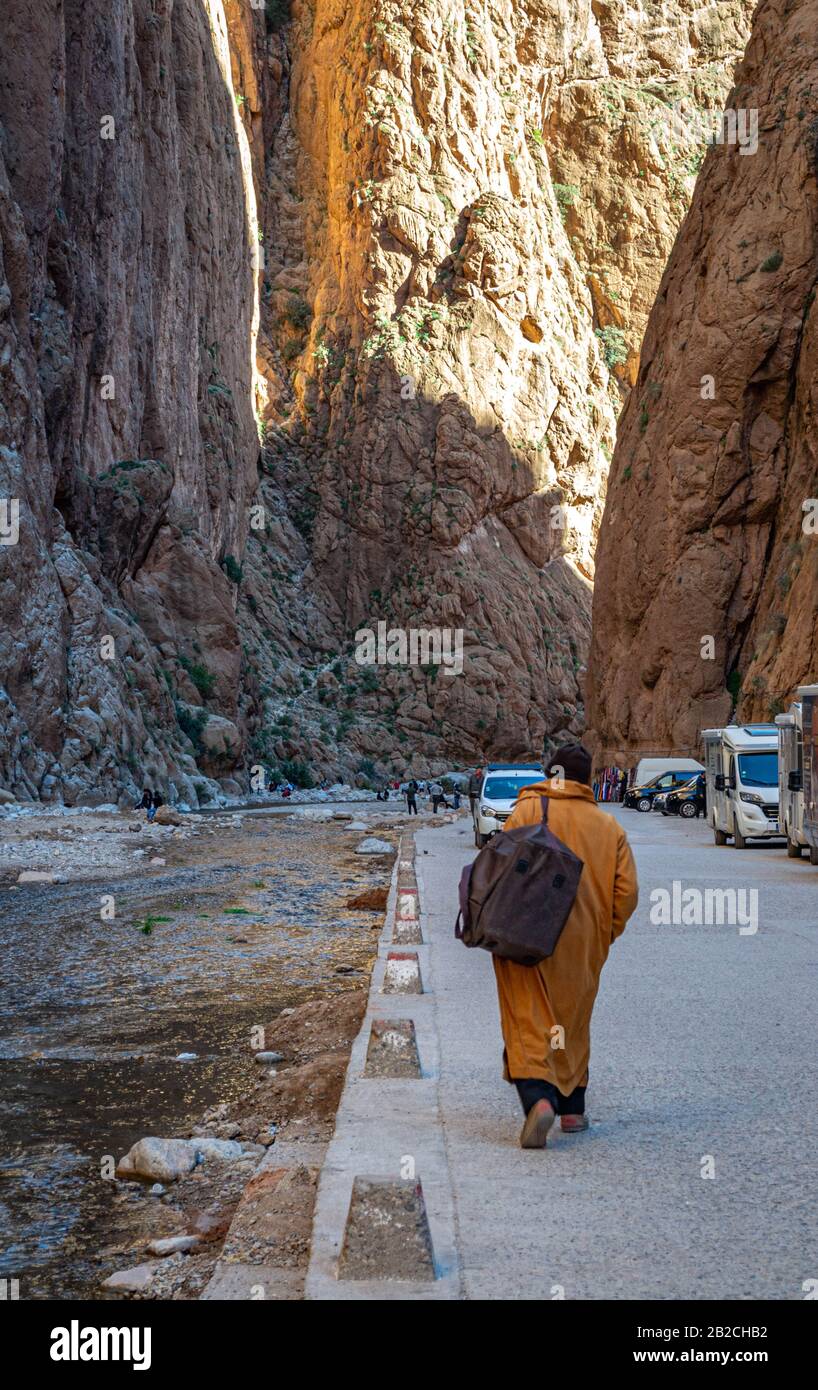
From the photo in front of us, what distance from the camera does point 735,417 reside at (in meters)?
46.9

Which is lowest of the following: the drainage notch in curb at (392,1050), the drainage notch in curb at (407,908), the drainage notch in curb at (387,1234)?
the drainage notch in curb at (407,908)

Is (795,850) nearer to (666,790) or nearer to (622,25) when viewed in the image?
(666,790)

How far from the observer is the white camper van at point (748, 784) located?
2442cm

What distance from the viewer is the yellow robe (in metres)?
5.34

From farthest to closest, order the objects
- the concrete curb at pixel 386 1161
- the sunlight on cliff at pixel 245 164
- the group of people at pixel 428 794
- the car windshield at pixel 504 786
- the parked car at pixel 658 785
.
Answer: the sunlight on cliff at pixel 245 164 → the group of people at pixel 428 794 → the parked car at pixel 658 785 → the car windshield at pixel 504 786 → the concrete curb at pixel 386 1161

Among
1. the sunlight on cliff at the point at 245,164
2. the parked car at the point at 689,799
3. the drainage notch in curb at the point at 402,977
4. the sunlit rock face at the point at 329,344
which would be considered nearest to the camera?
the drainage notch in curb at the point at 402,977

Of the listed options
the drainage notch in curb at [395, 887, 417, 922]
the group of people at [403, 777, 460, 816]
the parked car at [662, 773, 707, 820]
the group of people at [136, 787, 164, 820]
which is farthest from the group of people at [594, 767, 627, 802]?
the drainage notch in curb at [395, 887, 417, 922]

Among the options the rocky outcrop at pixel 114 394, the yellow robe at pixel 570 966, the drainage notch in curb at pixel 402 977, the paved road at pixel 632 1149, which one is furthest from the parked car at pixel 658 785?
the yellow robe at pixel 570 966

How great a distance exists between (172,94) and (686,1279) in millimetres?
70954

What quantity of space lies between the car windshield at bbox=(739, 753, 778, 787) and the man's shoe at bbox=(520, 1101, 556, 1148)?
2022cm

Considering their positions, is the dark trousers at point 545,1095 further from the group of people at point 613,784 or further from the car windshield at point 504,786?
the group of people at point 613,784

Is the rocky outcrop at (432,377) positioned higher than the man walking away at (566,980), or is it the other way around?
the rocky outcrop at (432,377)

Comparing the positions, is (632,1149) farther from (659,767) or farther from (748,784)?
(659,767)

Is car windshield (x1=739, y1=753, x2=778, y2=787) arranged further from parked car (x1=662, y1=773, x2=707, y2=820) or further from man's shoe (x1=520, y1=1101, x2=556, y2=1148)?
man's shoe (x1=520, y1=1101, x2=556, y2=1148)
